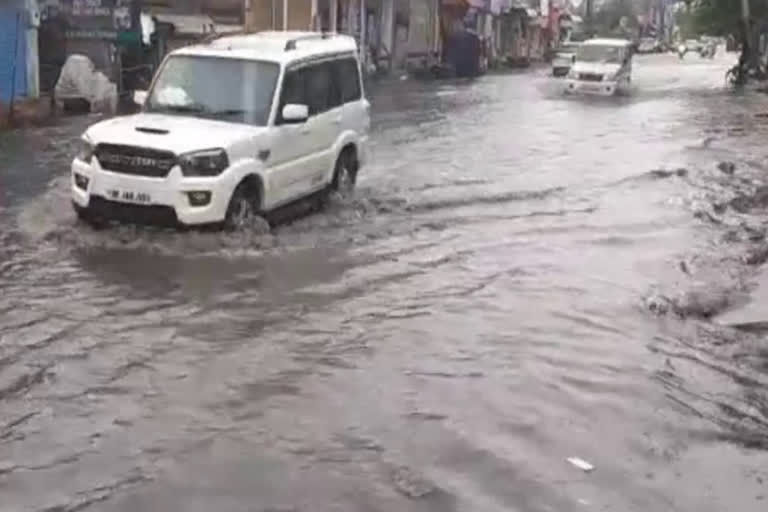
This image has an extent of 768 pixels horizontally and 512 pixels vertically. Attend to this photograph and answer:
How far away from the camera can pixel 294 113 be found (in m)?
12.4

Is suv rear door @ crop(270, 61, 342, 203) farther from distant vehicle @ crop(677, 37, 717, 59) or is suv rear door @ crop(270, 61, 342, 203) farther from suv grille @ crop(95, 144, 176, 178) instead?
distant vehicle @ crop(677, 37, 717, 59)

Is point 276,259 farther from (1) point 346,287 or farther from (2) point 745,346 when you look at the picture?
(2) point 745,346

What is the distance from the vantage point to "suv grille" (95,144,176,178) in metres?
11.2

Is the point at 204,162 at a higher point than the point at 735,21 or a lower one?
lower

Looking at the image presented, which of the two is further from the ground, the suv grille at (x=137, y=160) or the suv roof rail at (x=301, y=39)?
the suv roof rail at (x=301, y=39)

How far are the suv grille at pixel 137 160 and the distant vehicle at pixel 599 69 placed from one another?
97.1 ft

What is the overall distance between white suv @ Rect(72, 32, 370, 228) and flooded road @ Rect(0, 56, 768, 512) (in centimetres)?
40

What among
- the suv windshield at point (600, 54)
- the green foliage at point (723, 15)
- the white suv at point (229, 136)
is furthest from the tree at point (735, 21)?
the white suv at point (229, 136)

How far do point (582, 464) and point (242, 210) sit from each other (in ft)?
20.3

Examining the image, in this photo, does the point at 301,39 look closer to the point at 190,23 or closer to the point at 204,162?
the point at 204,162

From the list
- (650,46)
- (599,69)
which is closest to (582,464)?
(599,69)

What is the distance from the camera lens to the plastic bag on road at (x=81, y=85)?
85.9 feet

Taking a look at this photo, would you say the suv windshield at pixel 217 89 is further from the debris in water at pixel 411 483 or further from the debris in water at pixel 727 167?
the debris in water at pixel 727 167

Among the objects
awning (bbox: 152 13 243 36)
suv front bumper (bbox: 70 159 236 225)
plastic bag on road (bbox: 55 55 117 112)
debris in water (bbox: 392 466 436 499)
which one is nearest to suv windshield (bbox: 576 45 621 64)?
awning (bbox: 152 13 243 36)
